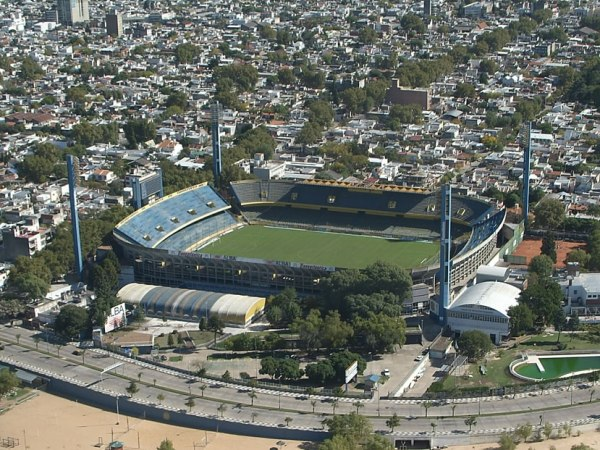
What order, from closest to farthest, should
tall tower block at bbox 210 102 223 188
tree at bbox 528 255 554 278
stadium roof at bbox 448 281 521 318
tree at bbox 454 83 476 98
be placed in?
1. stadium roof at bbox 448 281 521 318
2. tree at bbox 528 255 554 278
3. tall tower block at bbox 210 102 223 188
4. tree at bbox 454 83 476 98

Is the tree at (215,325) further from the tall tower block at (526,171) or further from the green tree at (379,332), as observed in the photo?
the tall tower block at (526,171)

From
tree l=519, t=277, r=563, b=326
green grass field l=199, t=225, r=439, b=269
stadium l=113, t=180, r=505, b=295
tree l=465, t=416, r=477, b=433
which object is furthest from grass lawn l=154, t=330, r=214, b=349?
tree l=519, t=277, r=563, b=326

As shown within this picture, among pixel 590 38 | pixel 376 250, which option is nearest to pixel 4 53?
pixel 590 38

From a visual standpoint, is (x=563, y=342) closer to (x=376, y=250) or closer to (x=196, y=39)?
(x=376, y=250)

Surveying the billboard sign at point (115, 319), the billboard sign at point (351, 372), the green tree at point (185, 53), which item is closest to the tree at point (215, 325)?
the billboard sign at point (115, 319)

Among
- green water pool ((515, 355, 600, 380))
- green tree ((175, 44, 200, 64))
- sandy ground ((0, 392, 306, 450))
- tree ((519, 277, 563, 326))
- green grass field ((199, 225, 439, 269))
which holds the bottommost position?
sandy ground ((0, 392, 306, 450))

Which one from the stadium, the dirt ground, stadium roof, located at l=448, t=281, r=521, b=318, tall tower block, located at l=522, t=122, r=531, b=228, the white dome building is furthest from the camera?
tall tower block, located at l=522, t=122, r=531, b=228

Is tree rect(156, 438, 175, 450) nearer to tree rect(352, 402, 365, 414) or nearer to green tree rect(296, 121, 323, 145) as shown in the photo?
tree rect(352, 402, 365, 414)
